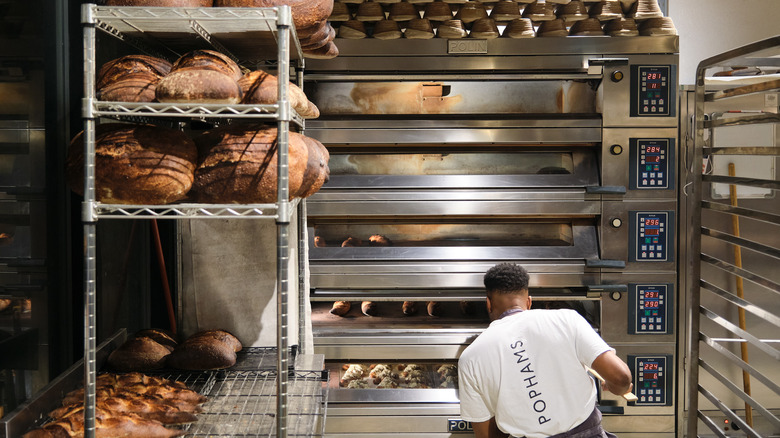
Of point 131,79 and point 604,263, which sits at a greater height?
point 131,79

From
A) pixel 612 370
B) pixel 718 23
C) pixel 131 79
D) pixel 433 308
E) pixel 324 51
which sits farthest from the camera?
pixel 718 23

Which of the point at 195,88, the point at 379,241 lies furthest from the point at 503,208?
the point at 195,88

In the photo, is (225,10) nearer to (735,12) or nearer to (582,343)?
(582,343)

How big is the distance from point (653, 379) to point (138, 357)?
2.43 metres

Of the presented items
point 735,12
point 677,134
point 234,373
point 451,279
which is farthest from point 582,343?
point 735,12

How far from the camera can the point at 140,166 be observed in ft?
5.18

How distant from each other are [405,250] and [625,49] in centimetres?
150

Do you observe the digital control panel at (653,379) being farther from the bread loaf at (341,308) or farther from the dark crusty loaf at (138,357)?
the dark crusty loaf at (138,357)

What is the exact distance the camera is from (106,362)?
2234 mm

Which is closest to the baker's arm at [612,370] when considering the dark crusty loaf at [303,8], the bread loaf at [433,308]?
the bread loaf at [433,308]

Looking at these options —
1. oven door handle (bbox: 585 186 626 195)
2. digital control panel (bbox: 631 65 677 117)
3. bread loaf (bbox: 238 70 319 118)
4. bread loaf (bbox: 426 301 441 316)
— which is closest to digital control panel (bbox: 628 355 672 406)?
oven door handle (bbox: 585 186 626 195)

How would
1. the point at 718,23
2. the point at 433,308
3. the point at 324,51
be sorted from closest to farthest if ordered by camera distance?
1. the point at 324,51
2. the point at 433,308
3. the point at 718,23

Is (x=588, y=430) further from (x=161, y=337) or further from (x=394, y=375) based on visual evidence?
(x=161, y=337)

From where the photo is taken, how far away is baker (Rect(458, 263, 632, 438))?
2139mm
